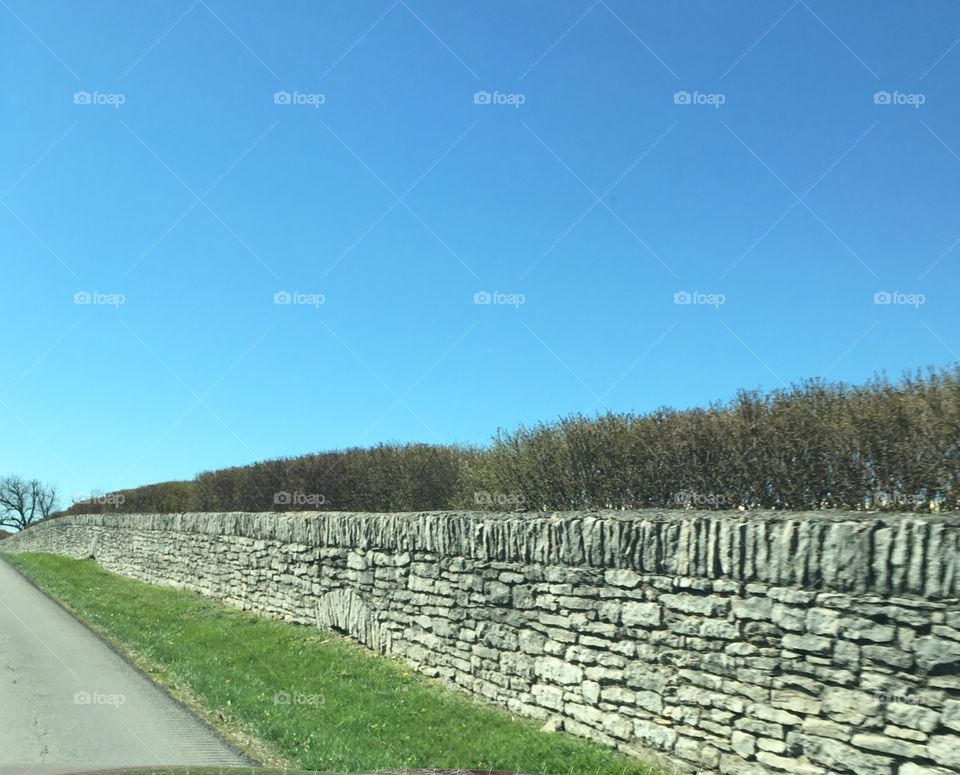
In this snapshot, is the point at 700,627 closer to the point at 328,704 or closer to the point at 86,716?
Answer: the point at 328,704

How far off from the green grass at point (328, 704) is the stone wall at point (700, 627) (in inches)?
18.2

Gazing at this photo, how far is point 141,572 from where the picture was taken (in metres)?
24.7

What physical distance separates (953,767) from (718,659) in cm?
184

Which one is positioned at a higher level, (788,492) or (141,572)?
(788,492)

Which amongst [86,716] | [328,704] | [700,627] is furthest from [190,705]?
[700,627]

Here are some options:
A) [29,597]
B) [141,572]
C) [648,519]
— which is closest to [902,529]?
[648,519]

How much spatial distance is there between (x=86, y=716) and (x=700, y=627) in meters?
6.11

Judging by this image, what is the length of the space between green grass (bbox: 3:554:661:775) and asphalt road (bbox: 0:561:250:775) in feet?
1.38

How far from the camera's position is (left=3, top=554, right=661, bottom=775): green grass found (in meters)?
7.38

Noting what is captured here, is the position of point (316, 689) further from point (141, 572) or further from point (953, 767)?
point (141, 572)

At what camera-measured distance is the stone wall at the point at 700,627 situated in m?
5.60

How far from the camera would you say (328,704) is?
915cm

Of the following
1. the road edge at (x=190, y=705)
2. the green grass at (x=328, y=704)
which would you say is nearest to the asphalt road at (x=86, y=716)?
the road edge at (x=190, y=705)

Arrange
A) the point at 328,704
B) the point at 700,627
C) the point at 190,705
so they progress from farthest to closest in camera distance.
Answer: the point at 190,705
the point at 328,704
the point at 700,627
